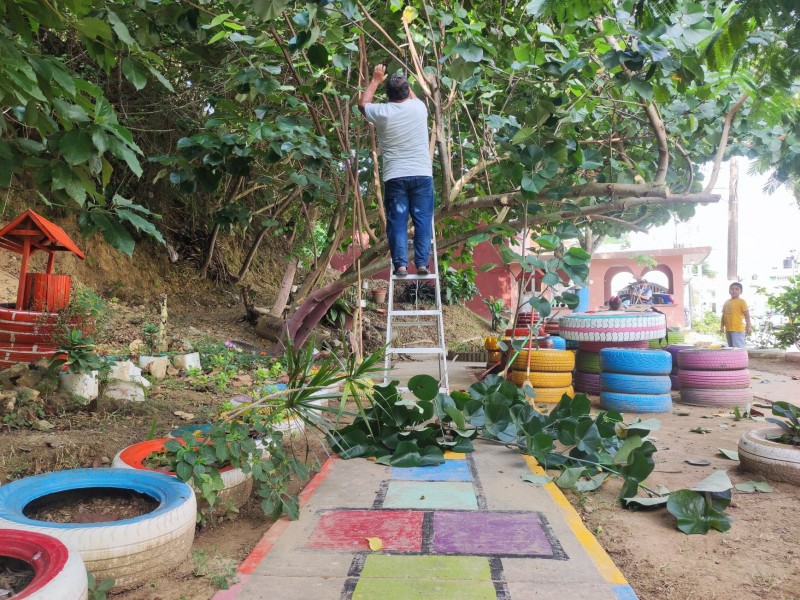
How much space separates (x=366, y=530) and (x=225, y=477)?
82 centimetres

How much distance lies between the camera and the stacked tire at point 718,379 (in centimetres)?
658

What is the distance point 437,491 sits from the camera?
3.21 metres

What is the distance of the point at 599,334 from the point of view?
6945 mm

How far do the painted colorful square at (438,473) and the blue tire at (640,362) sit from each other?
10.2 ft

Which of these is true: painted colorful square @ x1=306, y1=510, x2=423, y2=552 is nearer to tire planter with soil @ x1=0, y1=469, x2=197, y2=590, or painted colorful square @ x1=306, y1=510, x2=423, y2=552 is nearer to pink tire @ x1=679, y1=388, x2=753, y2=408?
tire planter with soil @ x1=0, y1=469, x2=197, y2=590

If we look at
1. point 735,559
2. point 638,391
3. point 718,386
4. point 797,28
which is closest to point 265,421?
point 735,559

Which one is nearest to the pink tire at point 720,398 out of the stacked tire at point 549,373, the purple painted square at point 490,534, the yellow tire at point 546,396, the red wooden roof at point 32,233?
the stacked tire at point 549,373

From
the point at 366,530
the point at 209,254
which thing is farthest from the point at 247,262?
the point at 366,530

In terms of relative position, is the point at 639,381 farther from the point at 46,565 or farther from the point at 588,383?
the point at 46,565

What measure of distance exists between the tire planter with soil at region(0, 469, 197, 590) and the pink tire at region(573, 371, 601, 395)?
5.69 m

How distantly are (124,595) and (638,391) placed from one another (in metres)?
5.29

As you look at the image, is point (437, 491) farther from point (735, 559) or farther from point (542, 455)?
point (735, 559)

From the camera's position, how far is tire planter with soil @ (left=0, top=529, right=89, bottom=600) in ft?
5.40

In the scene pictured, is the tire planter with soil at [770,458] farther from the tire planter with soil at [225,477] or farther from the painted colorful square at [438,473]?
the tire planter with soil at [225,477]
